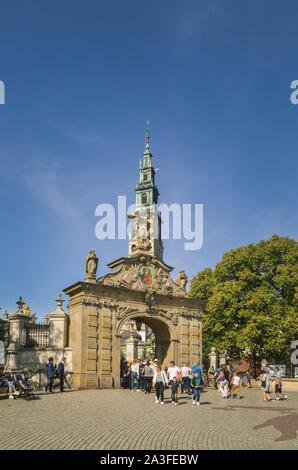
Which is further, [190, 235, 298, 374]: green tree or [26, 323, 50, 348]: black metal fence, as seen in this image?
[190, 235, 298, 374]: green tree

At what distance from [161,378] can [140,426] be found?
293 inches

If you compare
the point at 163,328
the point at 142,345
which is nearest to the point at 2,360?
the point at 163,328

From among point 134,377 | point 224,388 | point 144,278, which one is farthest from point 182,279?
point 224,388

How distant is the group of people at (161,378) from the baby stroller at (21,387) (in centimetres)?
511

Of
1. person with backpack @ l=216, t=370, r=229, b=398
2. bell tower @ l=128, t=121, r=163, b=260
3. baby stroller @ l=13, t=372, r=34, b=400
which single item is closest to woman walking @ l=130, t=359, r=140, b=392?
person with backpack @ l=216, t=370, r=229, b=398

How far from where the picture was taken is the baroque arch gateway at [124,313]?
29.0 metres

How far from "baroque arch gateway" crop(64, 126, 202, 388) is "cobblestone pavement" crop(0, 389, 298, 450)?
9.12m

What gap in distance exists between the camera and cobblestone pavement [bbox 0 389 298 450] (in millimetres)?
10789

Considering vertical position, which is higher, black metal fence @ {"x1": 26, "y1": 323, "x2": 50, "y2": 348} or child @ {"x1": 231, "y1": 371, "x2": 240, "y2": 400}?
black metal fence @ {"x1": 26, "y1": 323, "x2": 50, "y2": 348}

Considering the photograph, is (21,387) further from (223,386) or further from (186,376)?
(223,386)

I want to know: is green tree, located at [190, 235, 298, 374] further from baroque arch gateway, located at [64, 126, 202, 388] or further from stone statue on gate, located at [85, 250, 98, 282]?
stone statue on gate, located at [85, 250, 98, 282]
